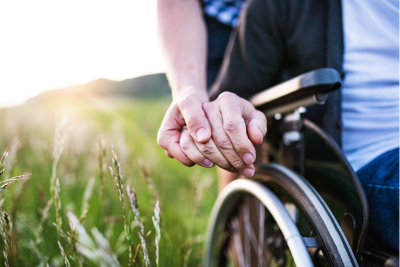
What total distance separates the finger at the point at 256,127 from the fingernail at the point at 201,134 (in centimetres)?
10

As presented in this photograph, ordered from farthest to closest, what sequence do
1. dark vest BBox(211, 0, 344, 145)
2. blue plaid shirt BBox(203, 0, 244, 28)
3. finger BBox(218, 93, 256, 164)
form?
1. blue plaid shirt BBox(203, 0, 244, 28)
2. dark vest BBox(211, 0, 344, 145)
3. finger BBox(218, 93, 256, 164)

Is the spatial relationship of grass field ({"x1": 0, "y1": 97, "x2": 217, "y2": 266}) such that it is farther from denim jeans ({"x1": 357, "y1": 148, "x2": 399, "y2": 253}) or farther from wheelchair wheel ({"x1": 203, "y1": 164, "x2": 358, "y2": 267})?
denim jeans ({"x1": 357, "y1": 148, "x2": 399, "y2": 253})

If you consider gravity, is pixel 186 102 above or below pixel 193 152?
above

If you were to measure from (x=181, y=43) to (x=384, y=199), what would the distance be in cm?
77

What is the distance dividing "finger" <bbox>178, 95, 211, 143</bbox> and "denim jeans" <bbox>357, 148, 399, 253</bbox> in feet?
1.50

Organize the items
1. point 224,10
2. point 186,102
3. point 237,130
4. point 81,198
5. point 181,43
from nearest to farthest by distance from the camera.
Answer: point 237,130 → point 186,102 → point 181,43 → point 224,10 → point 81,198

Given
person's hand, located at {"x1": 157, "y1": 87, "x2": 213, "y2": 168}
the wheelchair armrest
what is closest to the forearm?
person's hand, located at {"x1": 157, "y1": 87, "x2": 213, "y2": 168}

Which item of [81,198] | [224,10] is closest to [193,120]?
[224,10]

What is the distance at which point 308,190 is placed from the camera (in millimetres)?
666

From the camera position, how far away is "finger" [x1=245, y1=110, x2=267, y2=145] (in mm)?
568

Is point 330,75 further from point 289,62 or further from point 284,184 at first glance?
point 289,62

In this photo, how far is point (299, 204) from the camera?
2.18 ft

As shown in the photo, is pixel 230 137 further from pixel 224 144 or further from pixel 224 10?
pixel 224 10

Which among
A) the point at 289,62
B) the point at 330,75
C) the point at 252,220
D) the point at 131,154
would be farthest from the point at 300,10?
the point at 131,154
